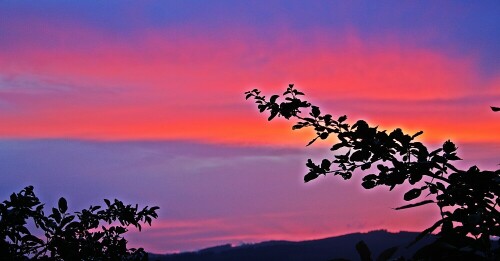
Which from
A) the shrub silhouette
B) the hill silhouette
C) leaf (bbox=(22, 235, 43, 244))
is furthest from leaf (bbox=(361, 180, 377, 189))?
the hill silhouette

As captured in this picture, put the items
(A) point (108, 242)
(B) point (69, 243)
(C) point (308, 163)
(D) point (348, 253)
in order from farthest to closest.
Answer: (D) point (348, 253) < (A) point (108, 242) < (B) point (69, 243) < (C) point (308, 163)

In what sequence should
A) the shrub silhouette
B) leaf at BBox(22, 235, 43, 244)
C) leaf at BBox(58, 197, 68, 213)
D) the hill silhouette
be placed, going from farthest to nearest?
the hill silhouette
leaf at BBox(58, 197, 68, 213)
leaf at BBox(22, 235, 43, 244)
the shrub silhouette

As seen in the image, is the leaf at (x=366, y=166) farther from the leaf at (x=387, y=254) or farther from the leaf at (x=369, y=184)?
the leaf at (x=387, y=254)

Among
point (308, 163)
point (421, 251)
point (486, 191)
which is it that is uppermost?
point (308, 163)

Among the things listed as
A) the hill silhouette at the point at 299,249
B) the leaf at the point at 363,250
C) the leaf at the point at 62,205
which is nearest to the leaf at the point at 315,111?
the leaf at the point at 363,250

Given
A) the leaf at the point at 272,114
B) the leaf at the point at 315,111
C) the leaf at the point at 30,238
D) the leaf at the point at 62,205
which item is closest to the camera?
the leaf at the point at 315,111

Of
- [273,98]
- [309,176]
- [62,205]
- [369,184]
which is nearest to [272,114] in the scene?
[273,98]

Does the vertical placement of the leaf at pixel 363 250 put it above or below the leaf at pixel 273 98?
below

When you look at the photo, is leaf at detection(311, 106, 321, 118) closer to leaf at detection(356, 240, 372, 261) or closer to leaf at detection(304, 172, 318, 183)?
leaf at detection(304, 172, 318, 183)

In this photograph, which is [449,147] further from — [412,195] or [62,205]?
[62,205]

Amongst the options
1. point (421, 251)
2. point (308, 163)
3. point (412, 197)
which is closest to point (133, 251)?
point (308, 163)

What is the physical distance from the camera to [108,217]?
8266 mm

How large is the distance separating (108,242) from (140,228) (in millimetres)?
880

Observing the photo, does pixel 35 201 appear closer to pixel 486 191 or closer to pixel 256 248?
pixel 486 191
